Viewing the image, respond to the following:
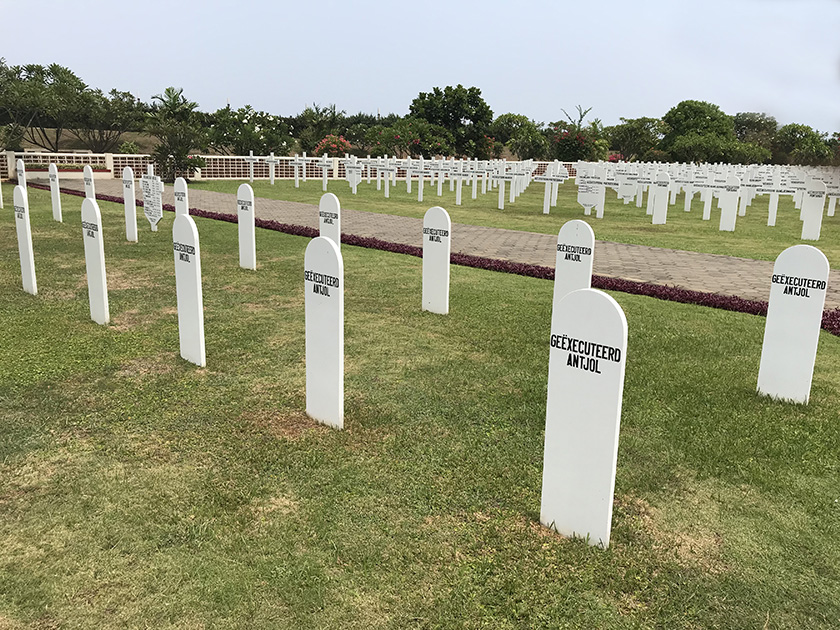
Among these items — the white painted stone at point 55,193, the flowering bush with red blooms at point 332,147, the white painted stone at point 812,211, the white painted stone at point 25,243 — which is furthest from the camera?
the flowering bush with red blooms at point 332,147

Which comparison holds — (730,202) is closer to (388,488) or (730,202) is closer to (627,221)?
(627,221)

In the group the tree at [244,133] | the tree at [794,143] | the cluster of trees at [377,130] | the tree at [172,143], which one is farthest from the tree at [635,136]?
the tree at [172,143]

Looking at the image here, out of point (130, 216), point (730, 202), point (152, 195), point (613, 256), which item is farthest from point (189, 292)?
point (730, 202)

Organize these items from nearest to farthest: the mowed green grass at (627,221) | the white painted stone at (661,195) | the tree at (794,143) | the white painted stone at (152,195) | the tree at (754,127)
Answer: the white painted stone at (152,195), the mowed green grass at (627,221), the white painted stone at (661,195), the tree at (794,143), the tree at (754,127)

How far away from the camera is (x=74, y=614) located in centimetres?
270

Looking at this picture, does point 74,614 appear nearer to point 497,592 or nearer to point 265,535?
point 265,535

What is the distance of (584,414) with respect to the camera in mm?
3230

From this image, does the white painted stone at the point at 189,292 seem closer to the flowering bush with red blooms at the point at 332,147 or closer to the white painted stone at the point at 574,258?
the white painted stone at the point at 574,258

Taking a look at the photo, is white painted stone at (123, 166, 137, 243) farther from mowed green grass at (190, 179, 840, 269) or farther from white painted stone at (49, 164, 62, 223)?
mowed green grass at (190, 179, 840, 269)

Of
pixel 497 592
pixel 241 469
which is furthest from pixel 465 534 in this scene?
pixel 241 469

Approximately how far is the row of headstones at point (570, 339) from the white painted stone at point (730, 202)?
41.9 ft

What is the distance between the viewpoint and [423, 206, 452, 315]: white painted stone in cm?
775

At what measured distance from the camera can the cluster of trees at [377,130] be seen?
137ft

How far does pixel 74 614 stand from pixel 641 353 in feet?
17.2
